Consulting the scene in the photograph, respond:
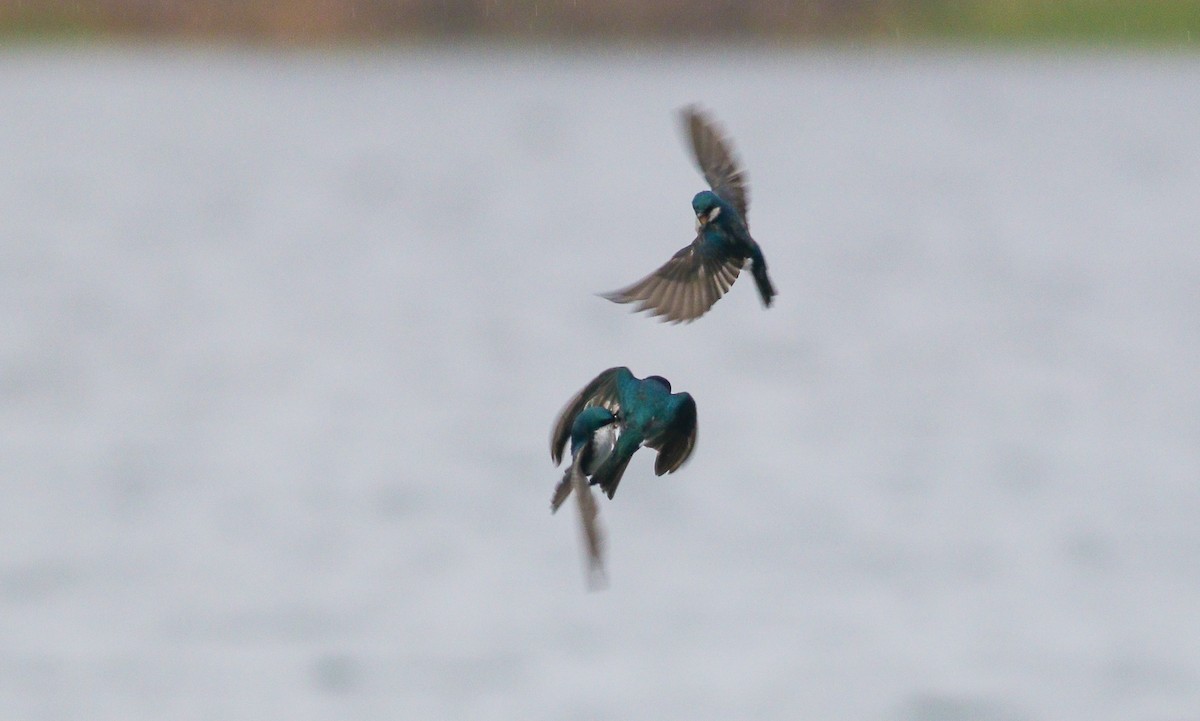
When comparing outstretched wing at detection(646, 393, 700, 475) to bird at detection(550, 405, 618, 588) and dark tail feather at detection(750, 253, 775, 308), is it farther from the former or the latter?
dark tail feather at detection(750, 253, 775, 308)

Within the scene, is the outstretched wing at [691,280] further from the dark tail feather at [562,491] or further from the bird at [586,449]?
the dark tail feather at [562,491]

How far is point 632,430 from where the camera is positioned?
3.30 m

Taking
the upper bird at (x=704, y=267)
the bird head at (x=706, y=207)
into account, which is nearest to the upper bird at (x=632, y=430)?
the upper bird at (x=704, y=267)

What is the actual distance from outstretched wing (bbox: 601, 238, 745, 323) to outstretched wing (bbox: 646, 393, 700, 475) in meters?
0.21

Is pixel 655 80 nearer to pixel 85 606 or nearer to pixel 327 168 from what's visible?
pixel 327 168

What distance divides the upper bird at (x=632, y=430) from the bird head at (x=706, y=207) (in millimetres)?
324

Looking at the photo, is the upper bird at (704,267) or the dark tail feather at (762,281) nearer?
the dark tail feather at (762,281)

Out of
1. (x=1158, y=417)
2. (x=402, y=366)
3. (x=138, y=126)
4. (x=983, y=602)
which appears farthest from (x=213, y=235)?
(x=983, y=602)

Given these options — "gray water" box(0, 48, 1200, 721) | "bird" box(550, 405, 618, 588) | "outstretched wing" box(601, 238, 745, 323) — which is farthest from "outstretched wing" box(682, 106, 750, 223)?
"gray water" box(0, 48, 1200, 721)

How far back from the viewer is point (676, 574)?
15.2 metres

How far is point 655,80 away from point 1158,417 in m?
34.9

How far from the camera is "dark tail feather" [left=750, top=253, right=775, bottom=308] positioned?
3.26 m

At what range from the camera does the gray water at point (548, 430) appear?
42.5 ft

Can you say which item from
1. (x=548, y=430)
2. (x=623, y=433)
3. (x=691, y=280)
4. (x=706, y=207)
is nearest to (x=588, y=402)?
(x=623, y=433)
